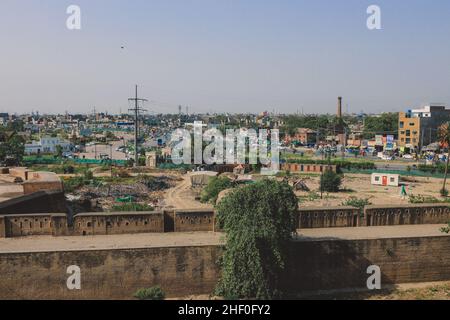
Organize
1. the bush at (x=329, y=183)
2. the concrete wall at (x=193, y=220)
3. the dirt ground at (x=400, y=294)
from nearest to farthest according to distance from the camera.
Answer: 1. the dirt ground at (x=400, y=294)
2. the concrete wall at (x=193, y=220)
3. the bush at (x=329, y=183)

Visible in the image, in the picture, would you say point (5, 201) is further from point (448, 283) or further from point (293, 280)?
point (448, 283)

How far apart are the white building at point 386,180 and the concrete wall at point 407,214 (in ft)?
68.4

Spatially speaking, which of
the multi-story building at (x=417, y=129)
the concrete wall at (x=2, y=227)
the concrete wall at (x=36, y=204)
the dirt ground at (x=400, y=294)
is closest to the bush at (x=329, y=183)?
the dirt ground at (x=400, y=294)

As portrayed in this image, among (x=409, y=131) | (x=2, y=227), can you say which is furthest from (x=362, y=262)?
(x=409, y=131)

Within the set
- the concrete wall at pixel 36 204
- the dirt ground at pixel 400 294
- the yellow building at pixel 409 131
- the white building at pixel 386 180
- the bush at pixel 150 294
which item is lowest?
the dirt ground at pixel 400 294

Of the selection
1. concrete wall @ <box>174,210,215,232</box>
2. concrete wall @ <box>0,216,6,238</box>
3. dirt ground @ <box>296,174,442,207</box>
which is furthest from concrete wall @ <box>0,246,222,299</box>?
dirt ground @ <box>296,174,442,207</box>

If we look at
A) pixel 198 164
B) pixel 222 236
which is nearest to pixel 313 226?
pixel 222 236

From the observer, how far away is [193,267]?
13070 mm

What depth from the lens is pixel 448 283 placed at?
14.4 metres

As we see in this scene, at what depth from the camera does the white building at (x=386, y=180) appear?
121ft

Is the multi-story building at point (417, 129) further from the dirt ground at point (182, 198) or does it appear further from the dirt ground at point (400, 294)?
the dirt ground at point (400, 294)

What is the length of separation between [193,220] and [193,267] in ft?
7.36

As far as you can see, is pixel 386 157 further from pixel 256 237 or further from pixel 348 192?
pixel 256 237
